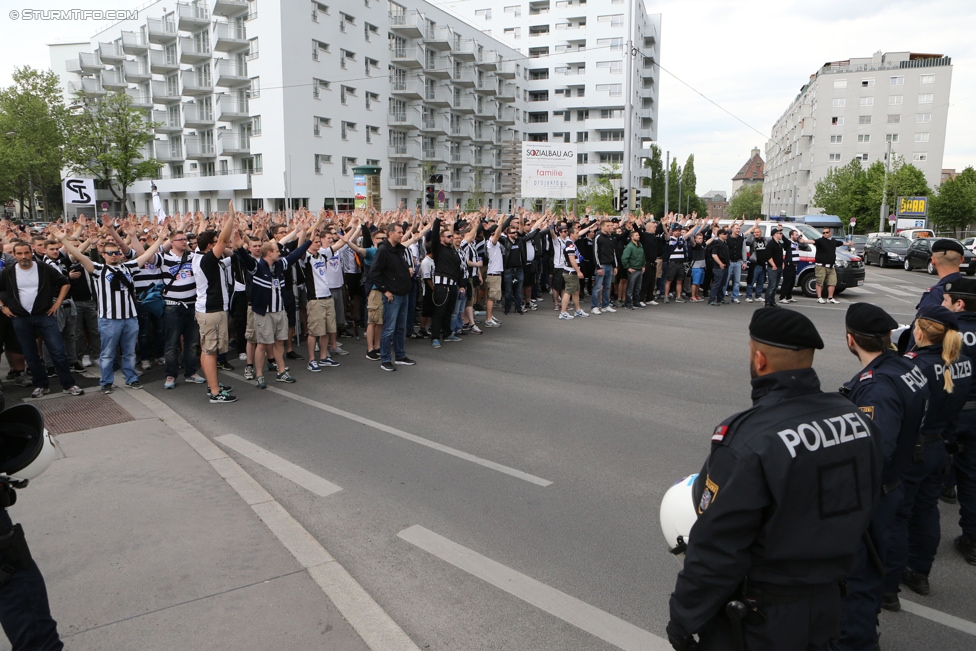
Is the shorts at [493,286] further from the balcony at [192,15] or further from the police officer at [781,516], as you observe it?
the balcony at [192,15]

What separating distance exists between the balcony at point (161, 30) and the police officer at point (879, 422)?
6380 cm

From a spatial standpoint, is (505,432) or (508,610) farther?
(505,432)

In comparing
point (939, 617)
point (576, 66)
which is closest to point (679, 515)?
point (939, 617)

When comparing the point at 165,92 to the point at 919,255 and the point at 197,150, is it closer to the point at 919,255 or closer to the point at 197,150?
the point at 197,150

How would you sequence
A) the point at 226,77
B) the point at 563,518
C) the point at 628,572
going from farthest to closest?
the point at 226,77 < the point at 563,518 < the point at 628,572

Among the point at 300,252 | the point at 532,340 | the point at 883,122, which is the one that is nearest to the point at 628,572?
the point at 300,252

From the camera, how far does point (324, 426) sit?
22.9ft

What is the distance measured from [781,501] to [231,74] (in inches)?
2123

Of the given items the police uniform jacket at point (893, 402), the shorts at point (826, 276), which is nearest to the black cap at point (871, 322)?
the police uniform jacket at point (893, 402)

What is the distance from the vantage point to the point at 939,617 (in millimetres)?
3652

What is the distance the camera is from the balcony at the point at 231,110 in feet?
159

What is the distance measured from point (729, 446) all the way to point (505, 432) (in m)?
4.66

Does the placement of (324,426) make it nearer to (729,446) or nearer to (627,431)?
(627,431)

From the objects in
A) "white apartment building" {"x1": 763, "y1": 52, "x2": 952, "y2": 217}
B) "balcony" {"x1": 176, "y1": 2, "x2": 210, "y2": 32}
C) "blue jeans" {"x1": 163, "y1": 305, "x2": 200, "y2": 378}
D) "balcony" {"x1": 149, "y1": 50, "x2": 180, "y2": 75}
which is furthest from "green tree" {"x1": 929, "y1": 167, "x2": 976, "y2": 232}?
"balcony" {"x1": 149, "y1": 50, "x2": 180, "y2": 75}
